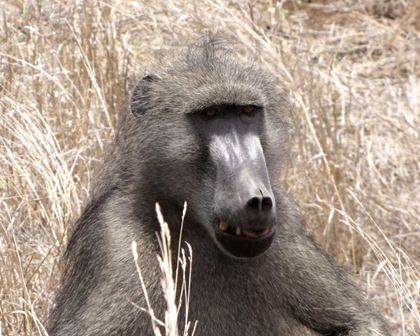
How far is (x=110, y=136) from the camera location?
4645mm

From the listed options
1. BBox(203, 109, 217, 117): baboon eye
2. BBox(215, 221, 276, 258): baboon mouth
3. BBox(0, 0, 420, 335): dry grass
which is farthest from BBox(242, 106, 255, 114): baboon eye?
BBox(0, 0, 420, 335): dry grass

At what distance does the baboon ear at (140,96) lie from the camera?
333 cm

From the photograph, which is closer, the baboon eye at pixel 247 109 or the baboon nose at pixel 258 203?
the baboon nose at pixel 258 203

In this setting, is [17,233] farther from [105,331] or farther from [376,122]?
[376,122]

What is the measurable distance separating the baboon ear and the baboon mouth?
0.62 metres

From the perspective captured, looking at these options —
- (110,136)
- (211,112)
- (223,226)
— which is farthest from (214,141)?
(110,136)

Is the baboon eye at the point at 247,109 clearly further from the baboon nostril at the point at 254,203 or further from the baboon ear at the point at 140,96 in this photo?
the baboon nostril at the point at 254,203

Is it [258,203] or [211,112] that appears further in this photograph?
[211,112]

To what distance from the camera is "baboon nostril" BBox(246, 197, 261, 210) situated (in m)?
2.76

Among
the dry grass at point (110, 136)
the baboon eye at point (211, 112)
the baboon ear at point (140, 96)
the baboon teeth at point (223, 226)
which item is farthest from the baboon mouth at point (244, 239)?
the dry grass at point (110, 136)

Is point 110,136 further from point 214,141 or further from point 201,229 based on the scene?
point 214,141

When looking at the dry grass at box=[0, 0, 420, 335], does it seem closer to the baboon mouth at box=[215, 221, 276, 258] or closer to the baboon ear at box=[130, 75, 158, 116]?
the baboon ear at box=[130, 75, 158, 116]

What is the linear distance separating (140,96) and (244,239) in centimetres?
77

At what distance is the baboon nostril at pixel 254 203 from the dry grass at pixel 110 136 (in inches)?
45.3
